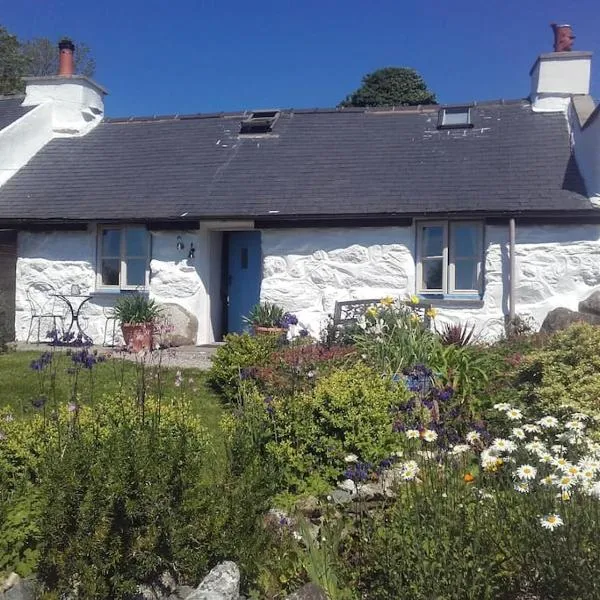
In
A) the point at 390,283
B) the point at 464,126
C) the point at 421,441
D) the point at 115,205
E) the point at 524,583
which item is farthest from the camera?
the point at 464,126

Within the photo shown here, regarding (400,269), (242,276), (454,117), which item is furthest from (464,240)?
(242,276)

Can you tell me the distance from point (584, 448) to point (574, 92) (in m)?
10.9

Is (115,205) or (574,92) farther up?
(574,92)

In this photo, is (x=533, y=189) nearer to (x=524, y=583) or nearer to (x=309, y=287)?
(x=309, y=287)

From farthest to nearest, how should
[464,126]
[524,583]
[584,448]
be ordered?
[464,126] < [584,448] < [524,583]

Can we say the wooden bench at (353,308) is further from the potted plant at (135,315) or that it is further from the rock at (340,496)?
the rock at (340,496)

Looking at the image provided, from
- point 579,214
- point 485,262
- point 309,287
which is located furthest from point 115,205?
point 579,214

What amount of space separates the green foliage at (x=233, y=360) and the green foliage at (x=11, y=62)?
24016 millimetres

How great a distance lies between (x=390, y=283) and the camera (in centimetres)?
1103

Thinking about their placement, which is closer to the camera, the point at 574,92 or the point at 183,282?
the point at 183,282

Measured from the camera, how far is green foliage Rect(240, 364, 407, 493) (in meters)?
4.41

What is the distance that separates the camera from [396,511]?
10.7ft

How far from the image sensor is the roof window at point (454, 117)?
42.6ft

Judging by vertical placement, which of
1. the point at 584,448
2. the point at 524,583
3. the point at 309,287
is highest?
the point at 309,287
